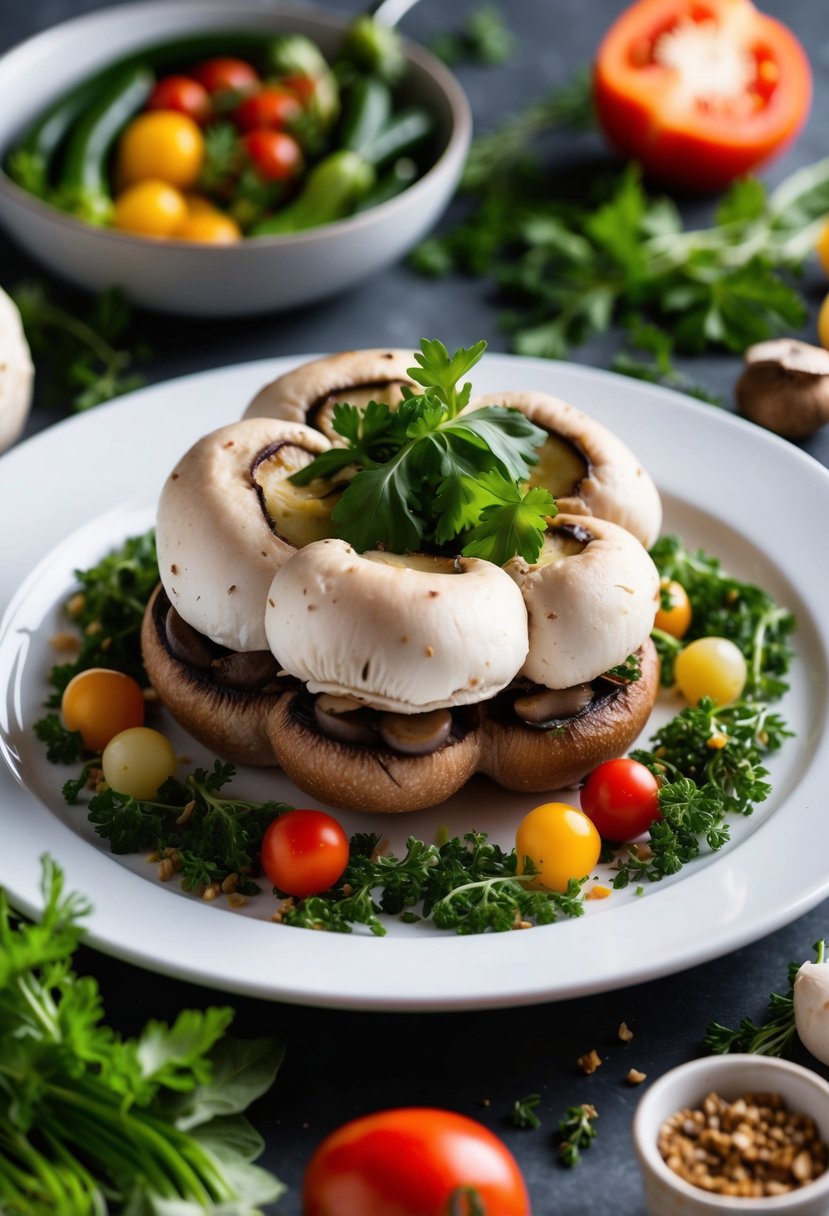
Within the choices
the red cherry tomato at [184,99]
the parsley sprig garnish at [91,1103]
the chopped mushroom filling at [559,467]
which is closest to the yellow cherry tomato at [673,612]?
the chopped mushroom filling at [559,467]

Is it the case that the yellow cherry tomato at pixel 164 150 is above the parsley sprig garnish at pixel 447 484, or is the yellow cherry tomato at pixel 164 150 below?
below

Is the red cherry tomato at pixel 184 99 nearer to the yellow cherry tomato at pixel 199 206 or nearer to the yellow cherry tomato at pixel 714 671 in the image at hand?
the yellow cherry tomato at pixel 199 206

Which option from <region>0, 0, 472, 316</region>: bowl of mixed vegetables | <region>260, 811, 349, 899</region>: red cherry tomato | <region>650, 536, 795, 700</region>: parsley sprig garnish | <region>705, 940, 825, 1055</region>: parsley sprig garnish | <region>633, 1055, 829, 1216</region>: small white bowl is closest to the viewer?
<region>633, 1055, 829, 1216</region>: small white bowl

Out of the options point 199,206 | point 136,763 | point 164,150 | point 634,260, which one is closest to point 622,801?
point 136,763

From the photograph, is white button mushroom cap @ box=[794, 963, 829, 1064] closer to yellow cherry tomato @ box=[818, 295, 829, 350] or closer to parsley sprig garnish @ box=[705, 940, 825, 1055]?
parsley sprig garnish @ box=[705, 940, 825, 1055]

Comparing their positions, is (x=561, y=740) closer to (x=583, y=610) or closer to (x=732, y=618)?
(x=583, y=610)

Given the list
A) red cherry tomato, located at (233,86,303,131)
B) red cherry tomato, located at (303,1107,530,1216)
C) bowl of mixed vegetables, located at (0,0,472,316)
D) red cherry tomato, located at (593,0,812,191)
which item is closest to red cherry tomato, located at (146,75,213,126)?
bowl of mixed vegetables, located at (0,0,472,316)
